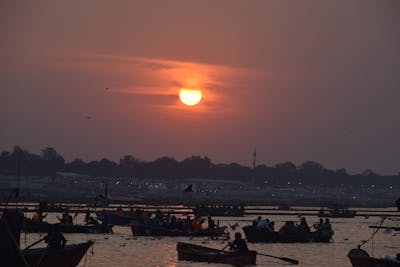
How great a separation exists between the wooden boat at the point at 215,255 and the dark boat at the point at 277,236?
507 inches

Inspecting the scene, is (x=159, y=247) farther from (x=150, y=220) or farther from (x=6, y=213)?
(x=6, y=213)

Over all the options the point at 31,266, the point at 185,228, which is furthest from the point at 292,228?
the point at 31,266

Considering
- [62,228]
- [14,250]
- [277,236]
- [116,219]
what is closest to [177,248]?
[277,236]

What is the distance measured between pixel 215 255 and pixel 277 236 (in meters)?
16.4

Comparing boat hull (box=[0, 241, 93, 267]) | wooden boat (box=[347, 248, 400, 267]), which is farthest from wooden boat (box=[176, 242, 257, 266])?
boat hull (box=[0, 241, 93, 267])

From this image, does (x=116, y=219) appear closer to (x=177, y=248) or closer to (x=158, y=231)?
(x=158, y=231)

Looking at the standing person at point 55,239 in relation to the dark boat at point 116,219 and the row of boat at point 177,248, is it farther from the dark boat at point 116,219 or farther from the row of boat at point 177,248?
the dark boat at point 116,219

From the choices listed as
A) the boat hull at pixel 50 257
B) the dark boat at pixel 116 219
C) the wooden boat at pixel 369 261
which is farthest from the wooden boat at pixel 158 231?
the boat hull at pixel 50 257

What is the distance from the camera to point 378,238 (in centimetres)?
8638

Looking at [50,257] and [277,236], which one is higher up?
[277,236]

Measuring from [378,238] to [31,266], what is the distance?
51.1 metres

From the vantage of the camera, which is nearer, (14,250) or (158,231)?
(14,250)

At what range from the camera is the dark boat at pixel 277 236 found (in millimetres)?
67125

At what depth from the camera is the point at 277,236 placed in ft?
224
